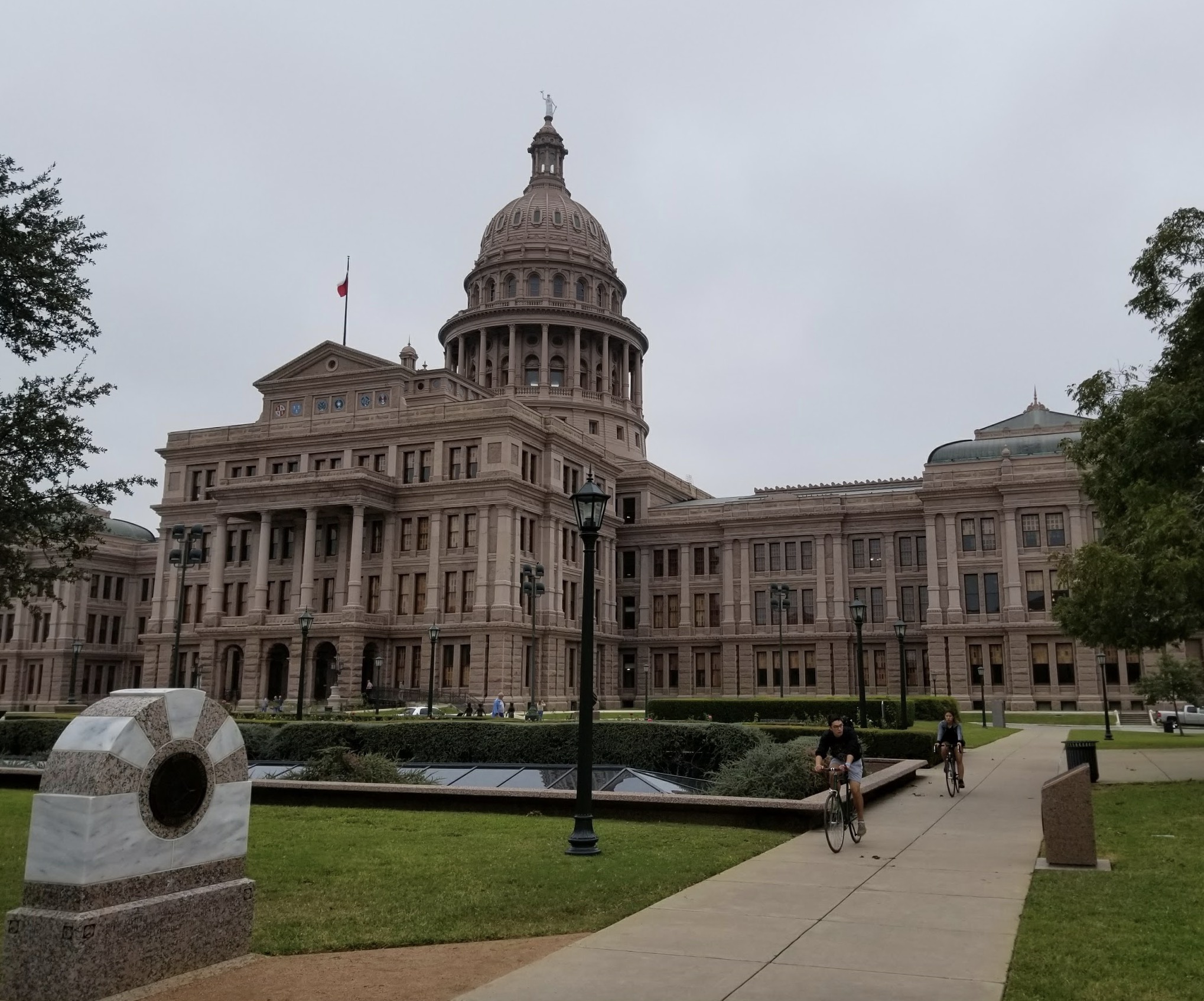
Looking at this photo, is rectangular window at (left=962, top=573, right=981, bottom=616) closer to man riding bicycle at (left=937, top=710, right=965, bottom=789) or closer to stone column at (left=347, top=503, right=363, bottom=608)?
stone column at (left=347, top=503, right=363, bottom=608)

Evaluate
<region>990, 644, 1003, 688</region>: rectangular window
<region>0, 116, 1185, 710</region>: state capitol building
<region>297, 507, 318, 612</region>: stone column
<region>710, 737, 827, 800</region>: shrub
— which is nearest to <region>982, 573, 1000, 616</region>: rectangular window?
<region>0, 116, 1185, 710</region>: state capitol building

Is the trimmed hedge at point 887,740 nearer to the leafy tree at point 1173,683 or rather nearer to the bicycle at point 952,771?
the bicycle at point 952,771

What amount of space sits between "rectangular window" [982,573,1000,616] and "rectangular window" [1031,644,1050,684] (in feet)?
12.0

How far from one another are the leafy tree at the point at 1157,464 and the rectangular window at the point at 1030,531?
44264 millimetres

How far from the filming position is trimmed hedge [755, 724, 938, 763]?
1163 inches

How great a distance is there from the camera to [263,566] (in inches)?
2837

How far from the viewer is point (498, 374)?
3925 inches

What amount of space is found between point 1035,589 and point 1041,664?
5079mm

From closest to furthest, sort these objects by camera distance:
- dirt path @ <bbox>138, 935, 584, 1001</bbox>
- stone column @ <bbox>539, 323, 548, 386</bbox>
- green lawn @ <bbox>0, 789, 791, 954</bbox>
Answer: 1. dirt path @ <bbox>138, 935, 584, 1001</bbox>
2. green lawn @ <bbox>0, 789, 791, 954</bbox>
3. stone column @ <bbox>539, 323, 548, 386</bbox>

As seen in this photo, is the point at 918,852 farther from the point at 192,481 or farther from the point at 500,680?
the point at 192,481

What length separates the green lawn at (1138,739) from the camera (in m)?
36.9

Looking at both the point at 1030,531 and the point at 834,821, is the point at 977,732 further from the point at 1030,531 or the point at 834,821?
the point at 834,821

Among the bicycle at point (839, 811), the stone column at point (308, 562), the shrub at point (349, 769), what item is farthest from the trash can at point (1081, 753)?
the stone column at point (308, 562)

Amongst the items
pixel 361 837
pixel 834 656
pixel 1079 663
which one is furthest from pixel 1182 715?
pixel 361 837
